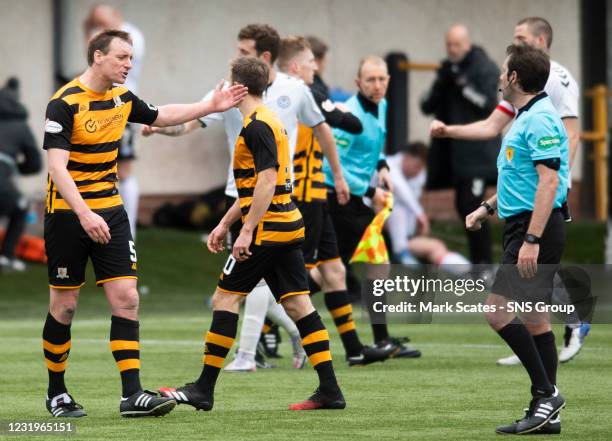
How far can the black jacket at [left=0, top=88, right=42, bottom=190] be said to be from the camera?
16.3 meters

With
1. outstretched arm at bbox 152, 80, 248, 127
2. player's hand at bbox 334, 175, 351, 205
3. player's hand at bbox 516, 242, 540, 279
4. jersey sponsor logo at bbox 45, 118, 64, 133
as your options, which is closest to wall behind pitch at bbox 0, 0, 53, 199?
player's hand at bbox 334, 175, 351, 205

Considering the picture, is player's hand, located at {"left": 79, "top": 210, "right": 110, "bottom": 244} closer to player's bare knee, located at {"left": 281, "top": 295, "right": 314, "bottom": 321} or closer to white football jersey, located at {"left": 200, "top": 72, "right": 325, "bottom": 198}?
player's bare knee, located at {"left": 281, "top": 295, "right": 314, "bottom": 321}

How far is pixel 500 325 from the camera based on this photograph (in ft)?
23.6

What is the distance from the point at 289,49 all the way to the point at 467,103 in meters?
4.74

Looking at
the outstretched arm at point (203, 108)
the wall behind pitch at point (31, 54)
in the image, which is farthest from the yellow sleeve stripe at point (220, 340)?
the wall behind pitch at point (31, 54)

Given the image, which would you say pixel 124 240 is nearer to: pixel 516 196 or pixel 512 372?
pixel 516 196

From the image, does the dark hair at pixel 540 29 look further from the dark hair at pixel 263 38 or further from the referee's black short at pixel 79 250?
the referee's black short at pixel 79 250

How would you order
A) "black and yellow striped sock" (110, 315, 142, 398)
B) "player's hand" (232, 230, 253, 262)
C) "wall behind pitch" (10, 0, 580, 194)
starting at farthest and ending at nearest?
"wall behind pitch" (10, 0, 580, 194) < "player's hand" (232, 230, 253, 262) < "black and yellow striped sock" (110, 315, 142, 398)

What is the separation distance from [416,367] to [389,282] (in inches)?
35.6

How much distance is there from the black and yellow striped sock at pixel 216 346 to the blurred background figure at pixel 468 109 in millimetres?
6432

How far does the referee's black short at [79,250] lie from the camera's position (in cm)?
764

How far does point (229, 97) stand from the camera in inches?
309

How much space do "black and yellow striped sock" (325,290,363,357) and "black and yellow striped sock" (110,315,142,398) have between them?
9.03 ft

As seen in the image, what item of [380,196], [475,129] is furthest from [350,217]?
[475,129]
